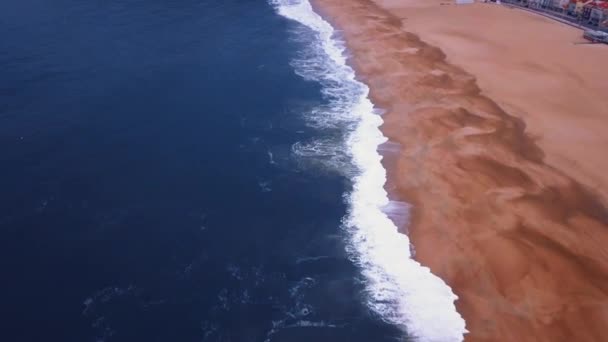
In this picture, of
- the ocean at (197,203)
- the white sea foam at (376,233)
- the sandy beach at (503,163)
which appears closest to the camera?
the white sea foam at (376,233)

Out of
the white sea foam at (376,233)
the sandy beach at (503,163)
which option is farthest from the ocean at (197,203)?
the sandy beach at (503,163)

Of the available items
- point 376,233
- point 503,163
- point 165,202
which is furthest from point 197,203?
point 503,163

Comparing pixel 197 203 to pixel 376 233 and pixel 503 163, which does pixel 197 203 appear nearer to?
pixel 376 233

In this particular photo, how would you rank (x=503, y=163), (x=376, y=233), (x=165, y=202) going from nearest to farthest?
1. (x=376, y=233)
2. (x=165, y=202)
3. (x=503, y=163)

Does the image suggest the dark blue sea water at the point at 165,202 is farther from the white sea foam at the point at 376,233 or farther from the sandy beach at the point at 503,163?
the sandy beach at the point at 503,163

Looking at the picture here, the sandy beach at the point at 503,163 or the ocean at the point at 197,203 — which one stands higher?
the sandy beach at the point at 503,163

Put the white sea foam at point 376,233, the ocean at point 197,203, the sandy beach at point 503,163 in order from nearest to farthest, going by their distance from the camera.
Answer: the white sea foam at point 376,233 → the ocean at point 197,203 → the sandy beach at point 503,163

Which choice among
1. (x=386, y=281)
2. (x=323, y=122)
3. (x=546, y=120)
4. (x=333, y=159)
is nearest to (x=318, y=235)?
(x=386, y=281)
